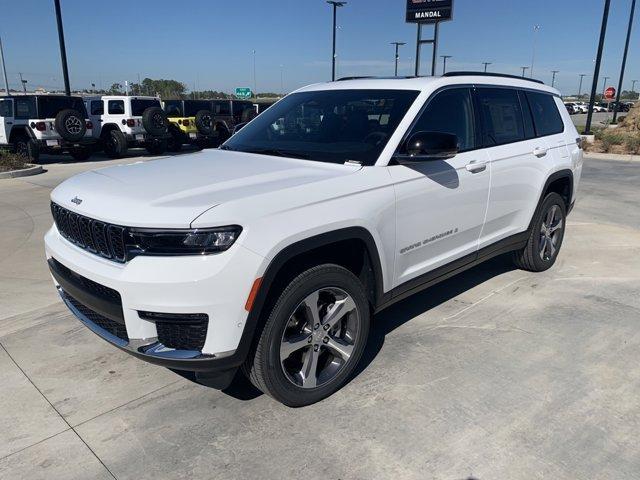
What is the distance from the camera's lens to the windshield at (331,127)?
343 cm

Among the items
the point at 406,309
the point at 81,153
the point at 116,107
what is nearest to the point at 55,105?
the point at 81,153

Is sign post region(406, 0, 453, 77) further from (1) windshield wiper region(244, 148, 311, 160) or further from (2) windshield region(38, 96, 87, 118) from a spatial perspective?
(1) windshield wiper region(244, 148, 311, 160)

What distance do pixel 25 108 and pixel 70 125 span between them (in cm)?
132

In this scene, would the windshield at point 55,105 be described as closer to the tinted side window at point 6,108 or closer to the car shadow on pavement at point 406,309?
the tinted side window at point 6,108

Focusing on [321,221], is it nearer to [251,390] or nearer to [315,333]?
[315,333]

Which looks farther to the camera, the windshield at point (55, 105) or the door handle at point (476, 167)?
the windshield at point (55, 105)

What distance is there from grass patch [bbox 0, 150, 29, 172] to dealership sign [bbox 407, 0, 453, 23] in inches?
868

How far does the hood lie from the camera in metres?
2.50

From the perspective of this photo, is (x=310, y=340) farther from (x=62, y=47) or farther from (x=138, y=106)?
(x=62, y=47)

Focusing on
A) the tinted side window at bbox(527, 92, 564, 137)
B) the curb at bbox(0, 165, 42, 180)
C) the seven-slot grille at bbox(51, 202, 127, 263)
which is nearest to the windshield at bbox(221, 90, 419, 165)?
the seven-slot grille at bbox(51, 202, 127, 263)

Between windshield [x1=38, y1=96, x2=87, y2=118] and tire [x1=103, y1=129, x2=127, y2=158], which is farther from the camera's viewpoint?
tire [x1=103, y1=129, x2=127, y2=158]

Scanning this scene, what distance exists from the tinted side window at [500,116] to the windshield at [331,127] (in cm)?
88

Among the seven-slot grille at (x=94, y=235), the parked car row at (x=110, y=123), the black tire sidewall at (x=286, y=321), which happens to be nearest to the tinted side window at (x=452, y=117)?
the black tire sidewall at (x=286, y=321)

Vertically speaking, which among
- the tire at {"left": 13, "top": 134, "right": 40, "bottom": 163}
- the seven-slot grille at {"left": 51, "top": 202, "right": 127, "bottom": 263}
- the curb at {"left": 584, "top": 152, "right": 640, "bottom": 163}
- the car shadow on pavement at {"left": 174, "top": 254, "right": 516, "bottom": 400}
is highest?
the seven-slot grille at {"left": 51, "top": 202, "right": 127, "bottom": 263}
